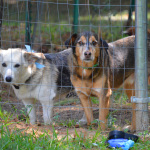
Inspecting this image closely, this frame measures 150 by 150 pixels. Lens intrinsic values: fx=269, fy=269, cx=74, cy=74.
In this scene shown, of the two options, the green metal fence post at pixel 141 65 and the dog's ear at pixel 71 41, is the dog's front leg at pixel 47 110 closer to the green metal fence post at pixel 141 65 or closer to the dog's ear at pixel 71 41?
the dog's ear at pixel 71 41

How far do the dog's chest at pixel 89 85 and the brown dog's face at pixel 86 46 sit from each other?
0.35 meters

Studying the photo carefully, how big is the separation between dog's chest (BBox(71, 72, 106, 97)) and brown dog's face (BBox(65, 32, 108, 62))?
35 centimetres

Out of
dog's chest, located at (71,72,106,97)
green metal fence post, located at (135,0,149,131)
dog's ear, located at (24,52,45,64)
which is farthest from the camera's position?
dog's ear, located at (24,52,45,64)

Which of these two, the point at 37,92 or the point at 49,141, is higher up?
the point at 37,92

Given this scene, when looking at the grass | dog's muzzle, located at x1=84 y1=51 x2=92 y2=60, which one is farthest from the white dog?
the grass

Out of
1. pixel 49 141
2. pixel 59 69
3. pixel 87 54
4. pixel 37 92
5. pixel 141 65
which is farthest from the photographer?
pixel 59 69

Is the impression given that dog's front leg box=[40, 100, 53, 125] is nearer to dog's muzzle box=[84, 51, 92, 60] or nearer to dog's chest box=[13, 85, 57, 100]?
dog's chest box=[13, 85, 57, 100]

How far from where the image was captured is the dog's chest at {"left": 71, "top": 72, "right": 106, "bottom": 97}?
384 centimetres

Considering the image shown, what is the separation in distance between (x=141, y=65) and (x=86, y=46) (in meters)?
0.82

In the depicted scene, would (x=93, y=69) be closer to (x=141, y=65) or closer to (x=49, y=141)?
(x=141, y=65)

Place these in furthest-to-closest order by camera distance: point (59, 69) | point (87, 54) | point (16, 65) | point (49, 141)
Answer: point (59, 69)
point (16, 65)
point (87, 54)
point (49, 141)

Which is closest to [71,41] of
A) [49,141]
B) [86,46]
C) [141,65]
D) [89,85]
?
[86,46]

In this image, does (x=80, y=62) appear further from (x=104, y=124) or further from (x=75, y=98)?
(x=75, y=98)

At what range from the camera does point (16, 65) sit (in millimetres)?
4137
